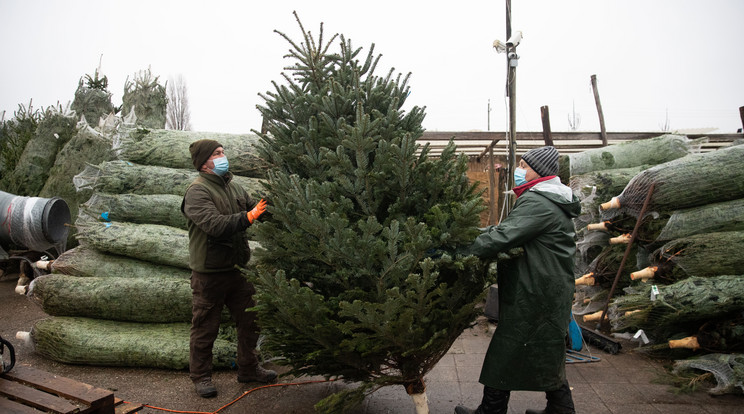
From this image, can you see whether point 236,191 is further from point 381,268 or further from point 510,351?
point 510,351

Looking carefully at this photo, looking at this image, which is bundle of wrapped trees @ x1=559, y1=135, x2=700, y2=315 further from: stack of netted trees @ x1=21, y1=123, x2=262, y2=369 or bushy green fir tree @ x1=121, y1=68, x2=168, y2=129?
bushy green fir tree @ x1=121, y1=68, x2=168, y2=129

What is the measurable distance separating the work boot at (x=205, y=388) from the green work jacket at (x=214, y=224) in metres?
0.95

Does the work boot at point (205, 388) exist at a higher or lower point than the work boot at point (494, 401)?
lower

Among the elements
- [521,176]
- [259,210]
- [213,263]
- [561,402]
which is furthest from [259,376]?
[521,176]

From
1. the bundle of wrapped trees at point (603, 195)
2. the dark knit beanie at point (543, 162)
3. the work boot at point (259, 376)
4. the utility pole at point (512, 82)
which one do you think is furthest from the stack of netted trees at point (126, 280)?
the bundle of wrapped trees at point (603, 195)

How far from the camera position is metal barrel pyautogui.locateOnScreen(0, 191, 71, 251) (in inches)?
211

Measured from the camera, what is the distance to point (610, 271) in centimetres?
571

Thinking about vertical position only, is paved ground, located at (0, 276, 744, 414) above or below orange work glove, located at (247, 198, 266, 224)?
below

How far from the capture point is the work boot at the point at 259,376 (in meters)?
3.99

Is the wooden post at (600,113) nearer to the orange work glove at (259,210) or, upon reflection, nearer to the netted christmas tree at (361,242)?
the netted christmas tree at (361,242)

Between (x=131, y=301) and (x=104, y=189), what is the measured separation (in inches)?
48.8

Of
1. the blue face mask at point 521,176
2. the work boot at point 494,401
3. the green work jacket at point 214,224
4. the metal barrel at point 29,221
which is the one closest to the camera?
the work boot at point 494,401

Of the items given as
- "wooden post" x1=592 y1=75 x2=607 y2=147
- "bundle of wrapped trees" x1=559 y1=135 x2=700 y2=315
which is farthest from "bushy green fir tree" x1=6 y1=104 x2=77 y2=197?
"wooden post" x1=592 y1=75 x2=607 y2=147

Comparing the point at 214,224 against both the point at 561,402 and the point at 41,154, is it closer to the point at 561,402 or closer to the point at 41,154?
the point at 561,402
